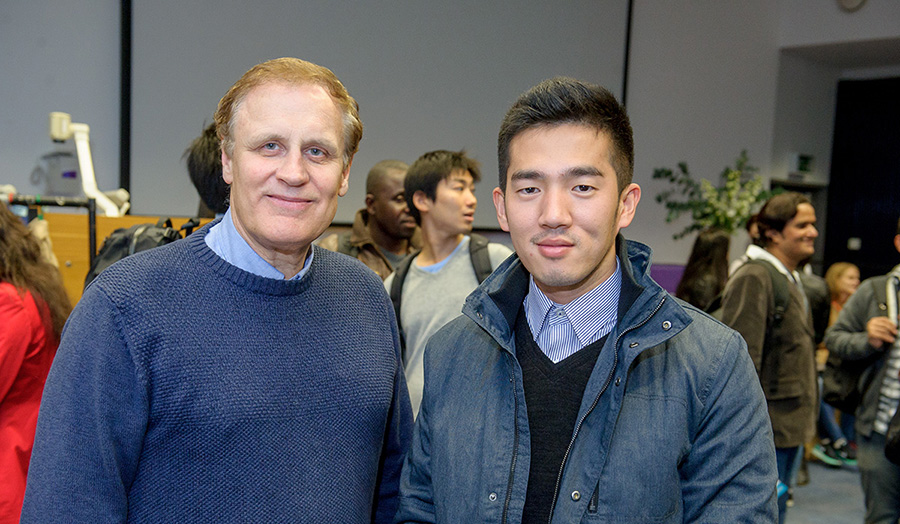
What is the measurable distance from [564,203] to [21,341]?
1.66 metres

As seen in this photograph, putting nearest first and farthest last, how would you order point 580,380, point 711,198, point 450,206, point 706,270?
1. point 580,380
2. point 450,206
3. point 706,270
4. point 711,198

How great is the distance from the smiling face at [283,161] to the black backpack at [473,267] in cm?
139

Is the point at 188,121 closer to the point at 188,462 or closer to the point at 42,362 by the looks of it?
the point at 42,362

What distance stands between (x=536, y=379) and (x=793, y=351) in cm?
225

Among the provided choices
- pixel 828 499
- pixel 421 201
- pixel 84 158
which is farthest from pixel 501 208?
pixel 828 499

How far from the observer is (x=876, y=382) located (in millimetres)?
2992

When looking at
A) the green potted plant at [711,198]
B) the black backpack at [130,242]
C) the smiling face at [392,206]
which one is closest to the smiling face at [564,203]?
the black backpack at [130,242]

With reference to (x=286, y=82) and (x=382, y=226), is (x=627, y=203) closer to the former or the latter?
(x=286, y=82)

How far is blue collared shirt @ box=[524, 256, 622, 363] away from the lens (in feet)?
4.06

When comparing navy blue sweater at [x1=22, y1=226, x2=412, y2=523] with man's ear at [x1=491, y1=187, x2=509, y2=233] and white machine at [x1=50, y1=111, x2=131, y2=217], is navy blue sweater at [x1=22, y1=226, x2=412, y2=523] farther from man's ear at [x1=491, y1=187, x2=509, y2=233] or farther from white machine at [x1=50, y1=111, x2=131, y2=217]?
white machine at [x1=50, y1=111, x2=131, y2=217]

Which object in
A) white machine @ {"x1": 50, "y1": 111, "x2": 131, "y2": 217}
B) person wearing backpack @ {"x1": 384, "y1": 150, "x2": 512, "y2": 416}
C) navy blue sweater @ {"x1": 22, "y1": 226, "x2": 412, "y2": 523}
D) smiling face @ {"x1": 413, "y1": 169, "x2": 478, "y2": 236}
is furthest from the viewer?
white machine @ {"x1": 50, "y1": 111, "x2": 131, "y2": 217}

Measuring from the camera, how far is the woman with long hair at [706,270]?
4.05 meters

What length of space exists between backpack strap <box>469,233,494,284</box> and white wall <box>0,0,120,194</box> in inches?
129

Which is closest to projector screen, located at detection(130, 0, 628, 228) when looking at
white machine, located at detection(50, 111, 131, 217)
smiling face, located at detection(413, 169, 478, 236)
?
white machine, located at detection(50, 111, 131, 217)
